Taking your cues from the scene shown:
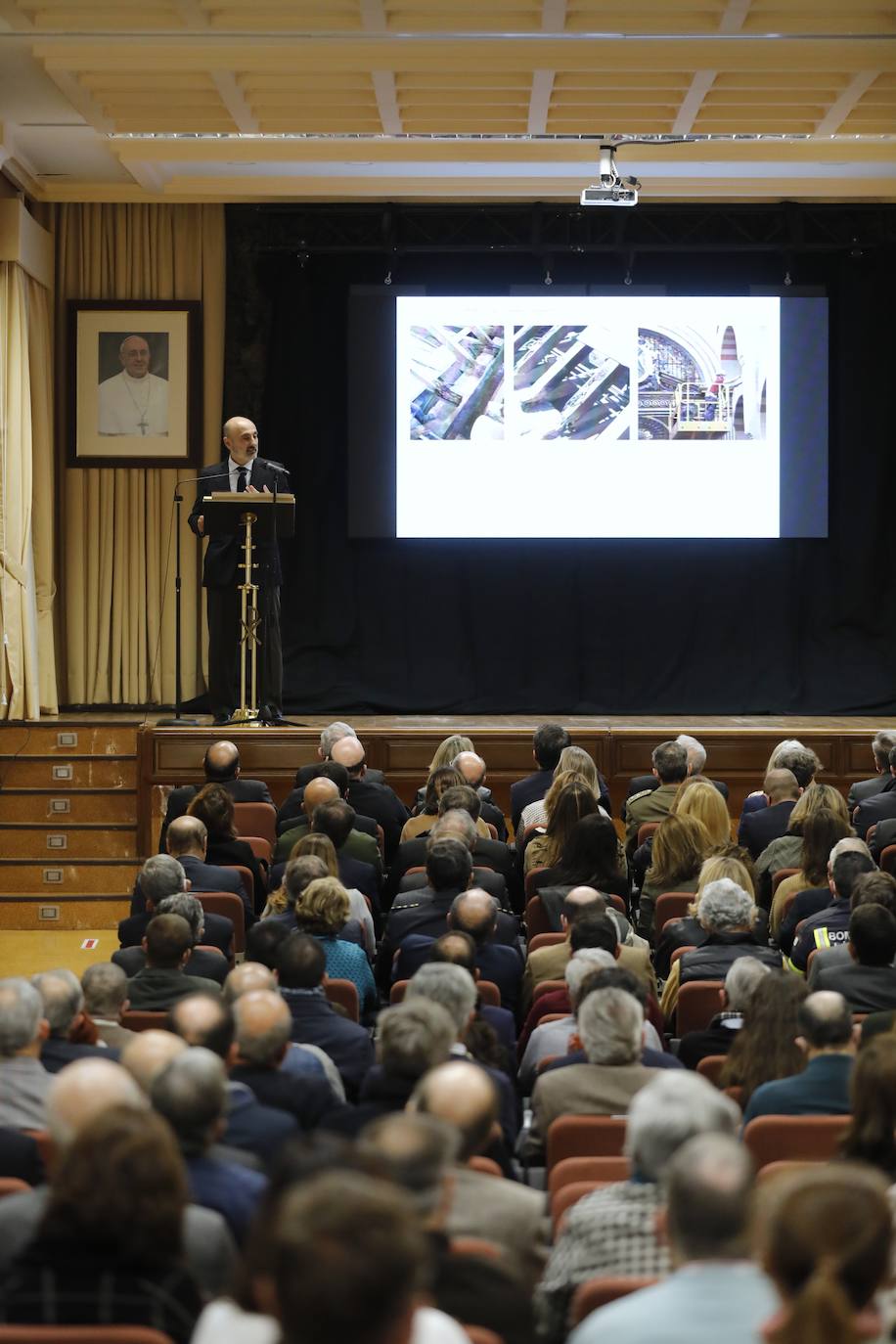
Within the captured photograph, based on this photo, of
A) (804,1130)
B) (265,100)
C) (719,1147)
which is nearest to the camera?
(719,1147)

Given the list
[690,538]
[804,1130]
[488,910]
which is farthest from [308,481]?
[804,1130]

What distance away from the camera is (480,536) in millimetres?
11266

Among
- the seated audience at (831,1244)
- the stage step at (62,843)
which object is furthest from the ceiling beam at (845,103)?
the seated audience at (831,1244)

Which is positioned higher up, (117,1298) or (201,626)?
(201,626)

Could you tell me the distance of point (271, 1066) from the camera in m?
3.68

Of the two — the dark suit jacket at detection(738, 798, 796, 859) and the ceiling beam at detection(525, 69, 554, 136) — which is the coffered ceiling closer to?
the ceiling beam at detection(525, 69, 554, 136)

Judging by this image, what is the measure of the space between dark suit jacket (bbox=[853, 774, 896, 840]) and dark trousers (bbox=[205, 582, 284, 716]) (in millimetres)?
3715

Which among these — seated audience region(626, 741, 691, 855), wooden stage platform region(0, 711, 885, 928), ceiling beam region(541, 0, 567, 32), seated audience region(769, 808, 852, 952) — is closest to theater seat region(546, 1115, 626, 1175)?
seated audience region(769, 808, 852, 952)

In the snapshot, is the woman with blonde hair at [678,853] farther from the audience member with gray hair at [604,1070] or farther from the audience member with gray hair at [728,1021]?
the audience member with gray hair at [604,1070]

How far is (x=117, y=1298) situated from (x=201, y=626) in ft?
30.8

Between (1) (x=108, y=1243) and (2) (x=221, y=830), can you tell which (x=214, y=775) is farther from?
(1) (x=108, y=1243)

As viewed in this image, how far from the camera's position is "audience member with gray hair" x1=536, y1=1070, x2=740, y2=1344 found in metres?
2.70

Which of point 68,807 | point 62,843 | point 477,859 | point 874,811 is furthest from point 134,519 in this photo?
point 874,811

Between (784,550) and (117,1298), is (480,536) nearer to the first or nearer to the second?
(784,550)
